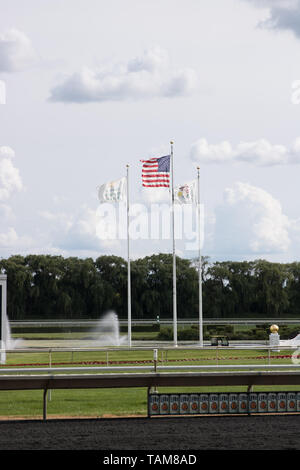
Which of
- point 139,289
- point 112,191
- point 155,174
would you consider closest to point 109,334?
point 112,191

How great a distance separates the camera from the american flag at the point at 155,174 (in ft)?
133

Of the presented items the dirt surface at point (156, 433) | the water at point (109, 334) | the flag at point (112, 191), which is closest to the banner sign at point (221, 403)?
the dirt surface at point (156, 433)

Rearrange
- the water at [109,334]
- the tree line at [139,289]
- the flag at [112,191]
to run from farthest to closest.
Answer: the tree line at [139,289]
the water at [109,334]
the flag at [112,191]

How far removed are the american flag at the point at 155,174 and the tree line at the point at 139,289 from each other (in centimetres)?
4824

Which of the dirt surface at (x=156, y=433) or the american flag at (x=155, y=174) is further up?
the american flag at (x=155, y=174)

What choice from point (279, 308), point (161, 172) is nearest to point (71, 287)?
point (279, 308)

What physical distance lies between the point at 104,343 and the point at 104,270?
42965 mm

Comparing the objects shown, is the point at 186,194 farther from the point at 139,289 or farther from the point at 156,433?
the point at 139,289

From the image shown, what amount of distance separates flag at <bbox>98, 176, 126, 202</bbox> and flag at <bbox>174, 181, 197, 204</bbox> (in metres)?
3.16

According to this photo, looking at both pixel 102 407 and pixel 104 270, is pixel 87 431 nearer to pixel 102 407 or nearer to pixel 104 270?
pixel 102 407

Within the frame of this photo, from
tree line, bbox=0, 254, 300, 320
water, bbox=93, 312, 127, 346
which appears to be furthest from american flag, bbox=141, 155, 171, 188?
tree line, bbox=0, 254, 300, 320

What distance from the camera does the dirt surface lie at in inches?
442

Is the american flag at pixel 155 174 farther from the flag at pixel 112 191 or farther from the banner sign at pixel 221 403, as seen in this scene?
the banner sign at pixel 221 403
